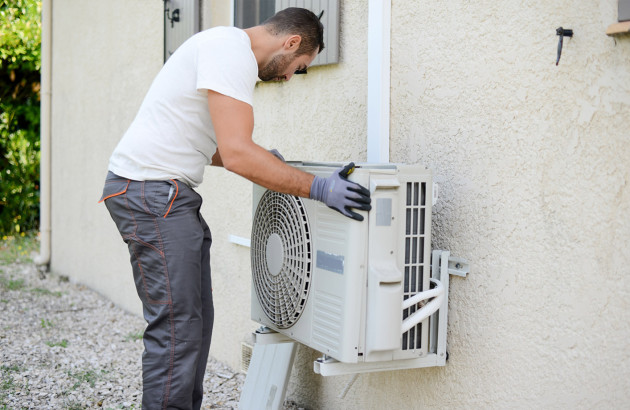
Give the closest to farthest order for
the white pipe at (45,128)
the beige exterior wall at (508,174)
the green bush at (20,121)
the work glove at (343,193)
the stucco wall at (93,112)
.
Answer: the beige exterior wall at (508,174), the work glove at (343,193), the stucco wall at (93,112), the white pipe at (45,128), the green bush at (20,121)

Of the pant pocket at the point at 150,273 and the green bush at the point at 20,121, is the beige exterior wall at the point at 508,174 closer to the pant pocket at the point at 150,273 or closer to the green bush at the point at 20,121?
the pant pocket at the point at 150,273

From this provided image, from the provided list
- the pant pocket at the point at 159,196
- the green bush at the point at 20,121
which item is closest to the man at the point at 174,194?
the pant pocket at the point at 159,196

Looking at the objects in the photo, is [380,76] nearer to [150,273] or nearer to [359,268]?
[359,268]

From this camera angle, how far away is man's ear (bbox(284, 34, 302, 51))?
254 cm

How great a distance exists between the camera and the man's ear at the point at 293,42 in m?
2.54

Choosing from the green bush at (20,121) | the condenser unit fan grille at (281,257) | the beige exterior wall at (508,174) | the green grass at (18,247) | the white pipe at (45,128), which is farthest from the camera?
the green bush at (20,121)

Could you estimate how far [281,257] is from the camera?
255 cm

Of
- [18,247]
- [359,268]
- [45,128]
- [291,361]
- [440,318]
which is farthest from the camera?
[18,247]

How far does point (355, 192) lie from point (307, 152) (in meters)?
1.32

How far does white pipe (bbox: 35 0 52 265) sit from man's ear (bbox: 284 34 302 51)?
18.6 ft

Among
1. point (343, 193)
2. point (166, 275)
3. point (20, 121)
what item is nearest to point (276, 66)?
point (343, 193)

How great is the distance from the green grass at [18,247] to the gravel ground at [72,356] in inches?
67.6

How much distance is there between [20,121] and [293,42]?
9.08 metres

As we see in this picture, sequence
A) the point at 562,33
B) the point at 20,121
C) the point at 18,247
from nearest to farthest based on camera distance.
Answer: the point at 562,33
the point at 18,247
the point at 20,121
